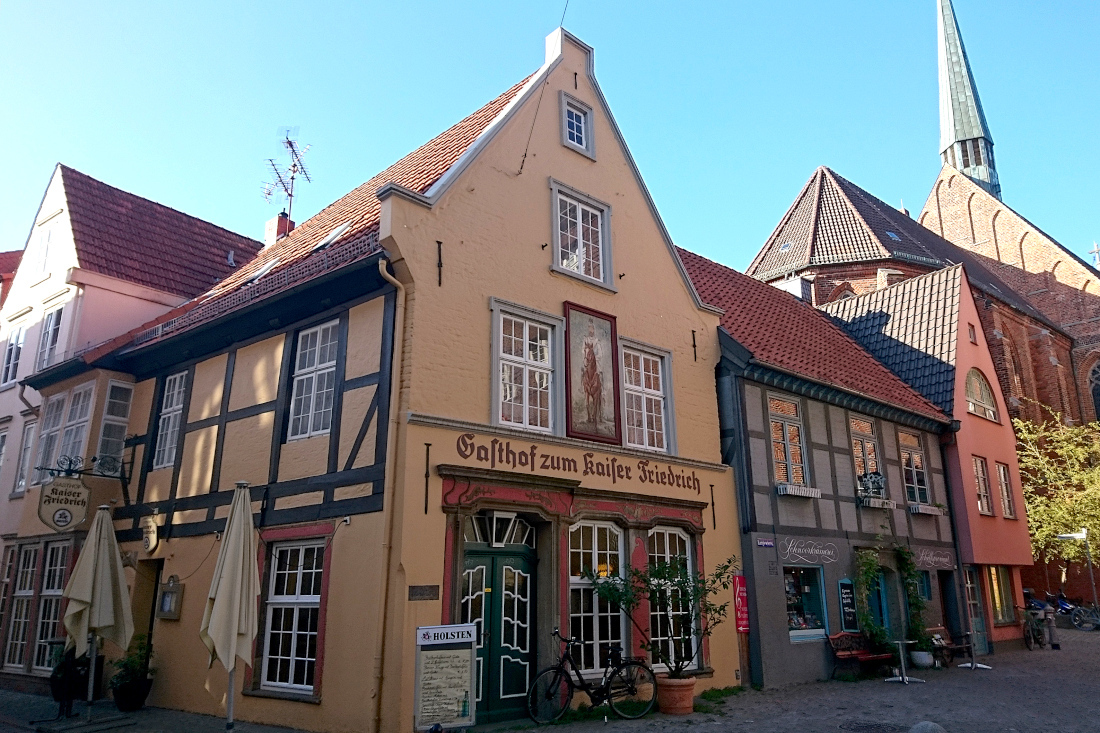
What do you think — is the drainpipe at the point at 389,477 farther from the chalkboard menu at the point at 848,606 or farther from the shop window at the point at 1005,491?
the shop window at the point at 1005,491

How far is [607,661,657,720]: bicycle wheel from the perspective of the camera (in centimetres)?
1098

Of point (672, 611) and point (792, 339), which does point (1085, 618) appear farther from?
point (672, 611)

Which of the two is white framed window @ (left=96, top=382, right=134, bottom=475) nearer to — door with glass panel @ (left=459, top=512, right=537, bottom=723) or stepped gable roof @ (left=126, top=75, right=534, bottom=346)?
stepped gable roof @ (left=126, top=75, right=534, bottom=346)

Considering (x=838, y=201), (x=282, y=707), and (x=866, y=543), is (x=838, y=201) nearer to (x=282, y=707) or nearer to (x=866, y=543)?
(x=866, y=543)

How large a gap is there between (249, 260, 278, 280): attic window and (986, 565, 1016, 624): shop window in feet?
57.9

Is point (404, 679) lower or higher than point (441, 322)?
lower

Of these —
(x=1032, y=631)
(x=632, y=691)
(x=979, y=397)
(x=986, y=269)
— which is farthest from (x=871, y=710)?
(x=986, y=269)

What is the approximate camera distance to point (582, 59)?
1479 cm

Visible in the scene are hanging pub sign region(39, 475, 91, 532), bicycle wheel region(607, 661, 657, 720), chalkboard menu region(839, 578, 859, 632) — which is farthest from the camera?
chalkboard menu region(839, 578, 859, 632)

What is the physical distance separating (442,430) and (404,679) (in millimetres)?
2884

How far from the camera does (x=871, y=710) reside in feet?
37.6

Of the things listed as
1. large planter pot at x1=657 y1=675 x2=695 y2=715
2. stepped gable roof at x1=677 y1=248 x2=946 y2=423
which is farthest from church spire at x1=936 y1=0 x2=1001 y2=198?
large planter pot at x1=657 y1=675 x2=695 y2=715

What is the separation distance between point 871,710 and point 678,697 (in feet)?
8.82

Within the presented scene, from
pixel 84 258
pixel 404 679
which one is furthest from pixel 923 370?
pixel 84 258
